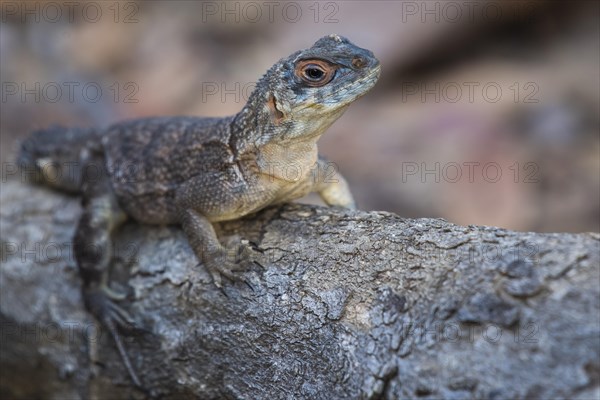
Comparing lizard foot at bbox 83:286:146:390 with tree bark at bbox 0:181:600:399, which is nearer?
tree bark at bbox 0:181:600:399

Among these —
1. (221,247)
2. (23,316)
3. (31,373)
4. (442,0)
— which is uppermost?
(442,0)

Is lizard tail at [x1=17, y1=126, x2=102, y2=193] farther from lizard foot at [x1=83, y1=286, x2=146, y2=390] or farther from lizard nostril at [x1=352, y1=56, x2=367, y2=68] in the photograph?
lizard nostril at [x1=352, y1=56, x2=367, y2=68]

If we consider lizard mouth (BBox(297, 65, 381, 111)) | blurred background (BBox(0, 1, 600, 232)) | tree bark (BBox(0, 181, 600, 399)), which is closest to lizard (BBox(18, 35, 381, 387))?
lizard mouth (BBox(297, 65, 381, 111))

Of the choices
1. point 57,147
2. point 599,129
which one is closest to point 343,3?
point 599,129

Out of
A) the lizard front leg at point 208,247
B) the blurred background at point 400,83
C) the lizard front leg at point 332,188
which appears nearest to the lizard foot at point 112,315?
the lizard front leg at point 208,247

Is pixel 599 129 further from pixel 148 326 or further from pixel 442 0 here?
pixel 148 326

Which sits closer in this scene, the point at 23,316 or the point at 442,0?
the point at 23,316
